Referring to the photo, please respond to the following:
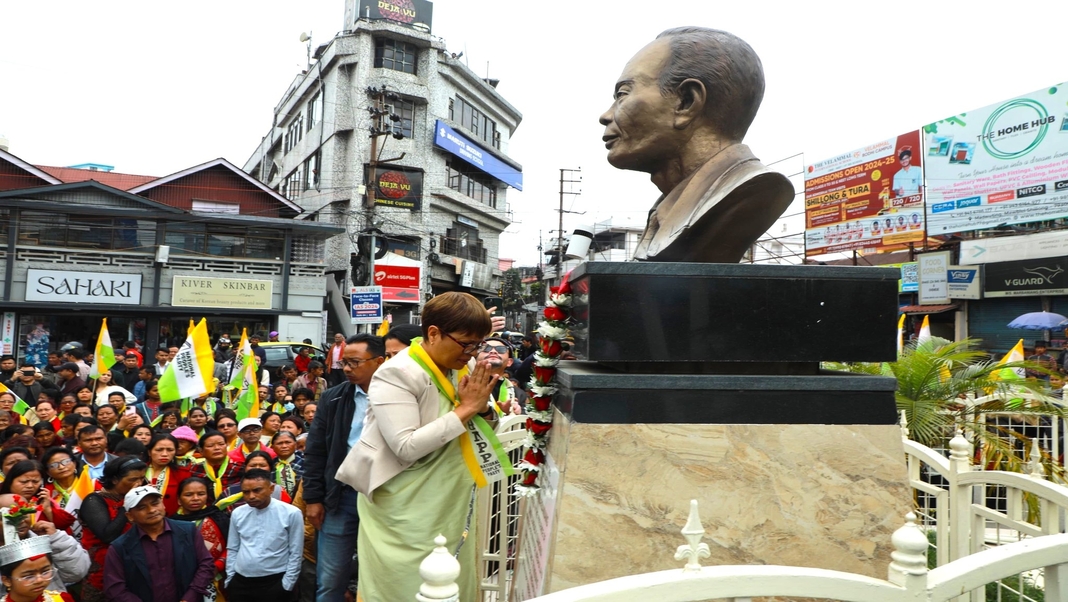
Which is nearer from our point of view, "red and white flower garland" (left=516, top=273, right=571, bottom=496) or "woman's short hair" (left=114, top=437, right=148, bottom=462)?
"red and white flower garland" (left=516, top=273, right=571, bottom=496)

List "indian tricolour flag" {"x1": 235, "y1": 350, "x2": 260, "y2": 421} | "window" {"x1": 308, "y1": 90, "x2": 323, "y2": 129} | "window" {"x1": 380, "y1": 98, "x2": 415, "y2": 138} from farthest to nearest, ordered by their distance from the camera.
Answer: "window" {"x1": 308, "y1": 90, "x2": 323, "y2": 129} → "window" {"x1": 380, "y1": 98, "x2": 415, "y2": 138} → "indian tricolour flag" {"x1": 235, "y1": 350, "x2": 260, "y2": 421}

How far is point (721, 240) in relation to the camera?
2.93 m

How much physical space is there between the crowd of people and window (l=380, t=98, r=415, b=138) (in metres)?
24.2

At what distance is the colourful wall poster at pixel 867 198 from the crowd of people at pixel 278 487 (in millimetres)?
19060

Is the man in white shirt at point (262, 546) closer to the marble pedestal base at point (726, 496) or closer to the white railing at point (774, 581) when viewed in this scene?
the marble pedestal base at point (726, 496)

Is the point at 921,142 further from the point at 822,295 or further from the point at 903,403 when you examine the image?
the point at 822,295

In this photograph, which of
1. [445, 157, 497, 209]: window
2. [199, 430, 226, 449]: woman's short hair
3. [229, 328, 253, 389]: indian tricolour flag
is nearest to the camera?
[199, 430, 226, 449]: woman's short hair

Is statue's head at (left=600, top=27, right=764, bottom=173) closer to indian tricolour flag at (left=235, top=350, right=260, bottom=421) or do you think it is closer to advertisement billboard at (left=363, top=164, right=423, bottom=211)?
indian tricolour flag at (left=235, top=350, right=260, bottom=421)

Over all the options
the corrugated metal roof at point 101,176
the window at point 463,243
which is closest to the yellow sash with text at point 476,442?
the corrugated metal roof at point 101,176

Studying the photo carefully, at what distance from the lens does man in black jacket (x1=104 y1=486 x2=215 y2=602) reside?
147 inches

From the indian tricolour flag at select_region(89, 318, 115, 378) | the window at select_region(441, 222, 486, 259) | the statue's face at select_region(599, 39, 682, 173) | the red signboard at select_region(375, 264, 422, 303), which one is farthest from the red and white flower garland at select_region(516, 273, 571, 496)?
the window at select_region(441, 222, 486, 259)

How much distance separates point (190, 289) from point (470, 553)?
20.7 m

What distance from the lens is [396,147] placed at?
2955 cm

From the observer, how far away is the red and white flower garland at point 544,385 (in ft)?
9.99
